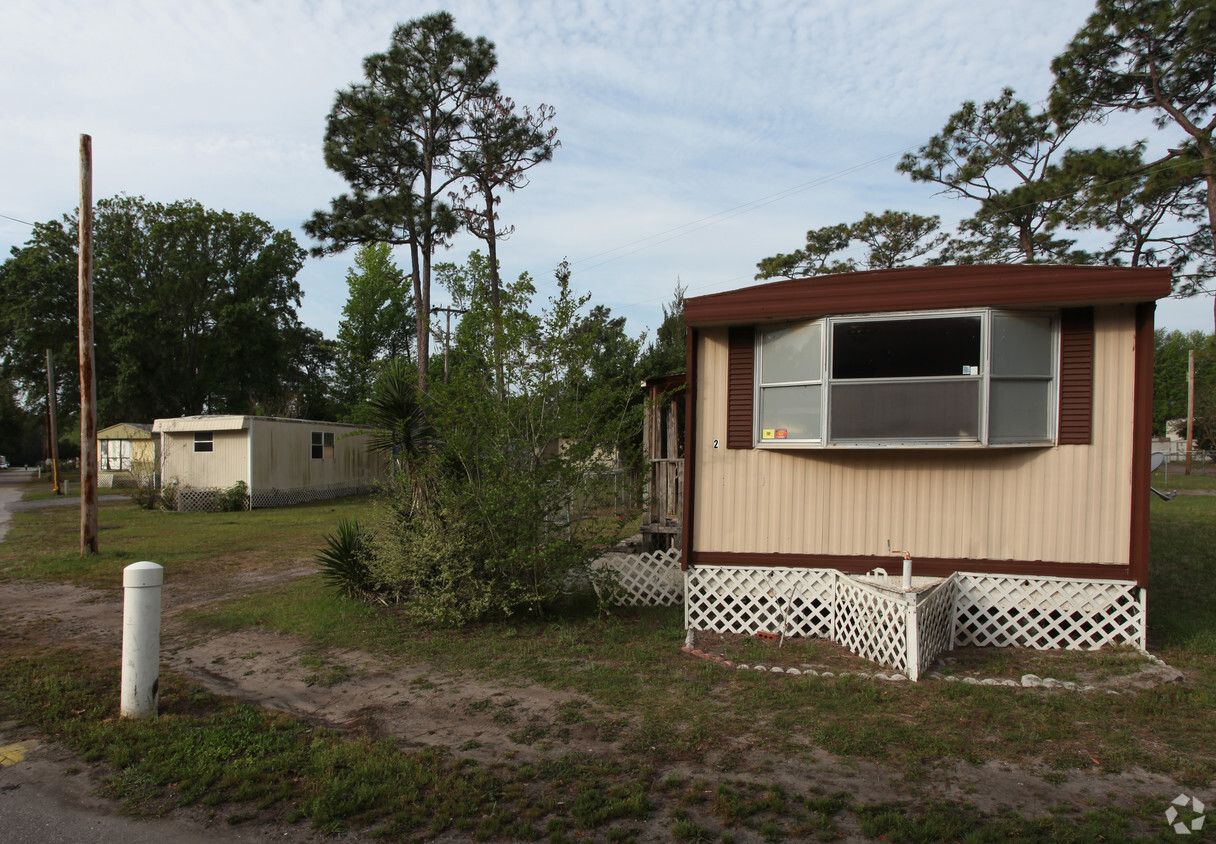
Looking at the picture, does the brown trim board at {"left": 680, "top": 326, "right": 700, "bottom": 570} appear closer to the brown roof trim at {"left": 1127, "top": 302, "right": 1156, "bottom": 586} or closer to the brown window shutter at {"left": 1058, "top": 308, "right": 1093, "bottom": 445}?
the brown window shutter at {"left": 1058, "top": 308, "right": 1093, "bottom": 445}

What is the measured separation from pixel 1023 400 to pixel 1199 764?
3113 millimetres

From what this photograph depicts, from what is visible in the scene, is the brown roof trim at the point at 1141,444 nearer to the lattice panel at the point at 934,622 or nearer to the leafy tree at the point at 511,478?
the lattice panel at the point at 934,622

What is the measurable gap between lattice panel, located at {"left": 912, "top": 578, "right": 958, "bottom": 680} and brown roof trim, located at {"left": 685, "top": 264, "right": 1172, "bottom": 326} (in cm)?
238

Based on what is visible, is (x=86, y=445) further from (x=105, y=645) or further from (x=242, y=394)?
(x=242, y=394)

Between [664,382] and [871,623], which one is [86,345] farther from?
[871,623]

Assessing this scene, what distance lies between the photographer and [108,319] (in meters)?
30.7

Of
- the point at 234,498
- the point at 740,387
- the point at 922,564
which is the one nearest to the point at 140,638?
the point at 740,387

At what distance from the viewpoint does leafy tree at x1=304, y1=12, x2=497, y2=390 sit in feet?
67.1

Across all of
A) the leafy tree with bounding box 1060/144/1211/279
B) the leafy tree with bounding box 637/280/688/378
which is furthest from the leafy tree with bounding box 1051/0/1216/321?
the leafy tree with bounding box 637/280/688/378

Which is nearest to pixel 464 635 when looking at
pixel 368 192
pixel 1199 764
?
pixel 1199 764

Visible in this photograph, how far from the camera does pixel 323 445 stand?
23.4 metres

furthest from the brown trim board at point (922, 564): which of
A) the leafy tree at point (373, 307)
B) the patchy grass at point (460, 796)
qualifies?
the leafy tree at point (373, 307)

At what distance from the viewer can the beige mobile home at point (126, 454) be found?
21531 mm

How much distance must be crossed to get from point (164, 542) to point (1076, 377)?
13888 mm
